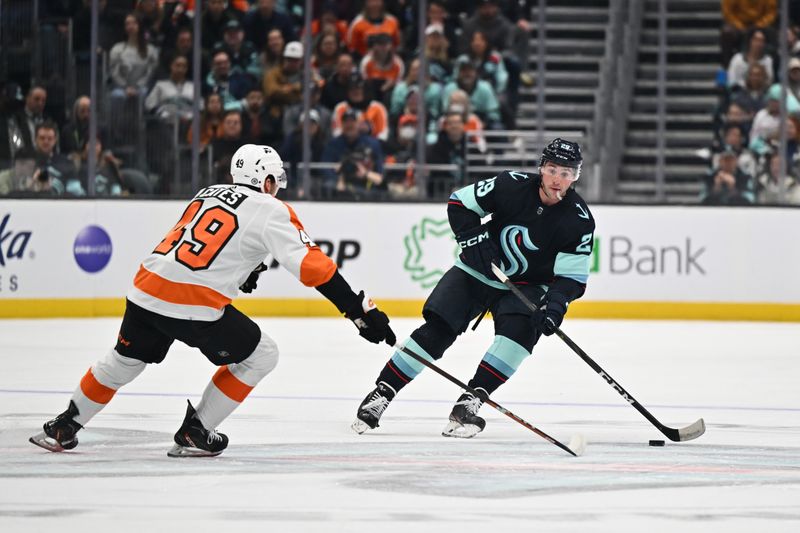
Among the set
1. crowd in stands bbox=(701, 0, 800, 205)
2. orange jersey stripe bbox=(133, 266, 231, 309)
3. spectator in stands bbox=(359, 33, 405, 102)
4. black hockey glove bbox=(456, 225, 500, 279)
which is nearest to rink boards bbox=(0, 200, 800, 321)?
crowd in stands bbox=(701, 0, 800, 205)

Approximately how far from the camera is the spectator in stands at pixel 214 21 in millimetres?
12203

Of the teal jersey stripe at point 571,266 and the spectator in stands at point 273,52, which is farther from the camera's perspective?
the spectator in stands at point 273,52

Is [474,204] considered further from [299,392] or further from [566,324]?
[566,324]

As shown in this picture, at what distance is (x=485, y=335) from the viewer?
10648 millimetres

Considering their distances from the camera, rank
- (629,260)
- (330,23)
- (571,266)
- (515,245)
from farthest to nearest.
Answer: (330,23), (629,260), (515,245), (571,266)

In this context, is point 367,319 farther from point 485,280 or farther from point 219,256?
point 485,280

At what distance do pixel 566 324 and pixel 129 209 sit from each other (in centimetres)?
336

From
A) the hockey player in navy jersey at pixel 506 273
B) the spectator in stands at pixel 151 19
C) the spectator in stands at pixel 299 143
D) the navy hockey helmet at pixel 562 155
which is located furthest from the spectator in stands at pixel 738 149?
the navy hockey helmet at pixel 562 155

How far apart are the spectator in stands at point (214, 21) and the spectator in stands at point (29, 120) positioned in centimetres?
140

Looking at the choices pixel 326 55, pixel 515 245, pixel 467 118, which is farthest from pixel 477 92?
pixel 515 245

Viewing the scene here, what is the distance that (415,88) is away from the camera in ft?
40.8

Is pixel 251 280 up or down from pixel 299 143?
up

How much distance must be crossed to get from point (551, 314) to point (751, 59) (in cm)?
749

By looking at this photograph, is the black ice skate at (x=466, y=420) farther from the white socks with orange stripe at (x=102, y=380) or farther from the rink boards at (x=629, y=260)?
the rink boards at (x=629, y=260)
